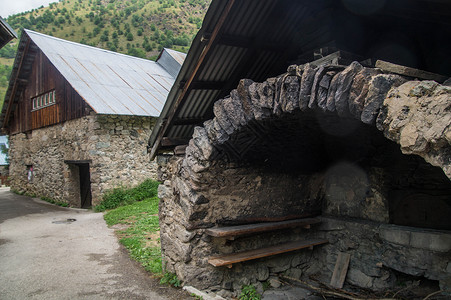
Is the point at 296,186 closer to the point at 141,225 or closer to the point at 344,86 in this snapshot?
the point at 344,86

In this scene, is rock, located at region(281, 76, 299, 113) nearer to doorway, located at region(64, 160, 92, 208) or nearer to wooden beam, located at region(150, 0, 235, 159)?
wooden beam, located at region(150, 0, 235, 159)

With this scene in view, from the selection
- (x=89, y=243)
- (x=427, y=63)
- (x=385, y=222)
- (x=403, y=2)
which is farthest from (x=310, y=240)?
(x=89, y=243)

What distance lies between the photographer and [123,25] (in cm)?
6216

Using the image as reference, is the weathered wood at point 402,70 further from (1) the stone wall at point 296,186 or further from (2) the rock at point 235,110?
(2) the rock at point 235,110

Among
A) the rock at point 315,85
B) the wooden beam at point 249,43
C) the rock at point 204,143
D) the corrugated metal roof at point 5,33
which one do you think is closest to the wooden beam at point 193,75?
the wooden beam at point 249,43

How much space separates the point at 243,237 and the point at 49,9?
93.2 m

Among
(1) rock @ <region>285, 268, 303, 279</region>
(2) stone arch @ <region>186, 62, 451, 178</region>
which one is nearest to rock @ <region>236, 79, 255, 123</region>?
(2) stone arch @ <region>186, 62, 451, 178</region>

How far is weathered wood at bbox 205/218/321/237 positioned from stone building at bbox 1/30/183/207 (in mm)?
7812

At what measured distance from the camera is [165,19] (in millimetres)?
65062

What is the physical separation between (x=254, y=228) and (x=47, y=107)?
491 inches

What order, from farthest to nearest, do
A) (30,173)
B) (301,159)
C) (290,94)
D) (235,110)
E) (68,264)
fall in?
(30,173)
(68,264)
(301,159)
(235,110)
(290,94)

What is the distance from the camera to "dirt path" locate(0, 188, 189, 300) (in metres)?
4.86

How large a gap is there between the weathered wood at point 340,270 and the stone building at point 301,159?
2cm

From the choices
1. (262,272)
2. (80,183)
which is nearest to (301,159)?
(262,272)
